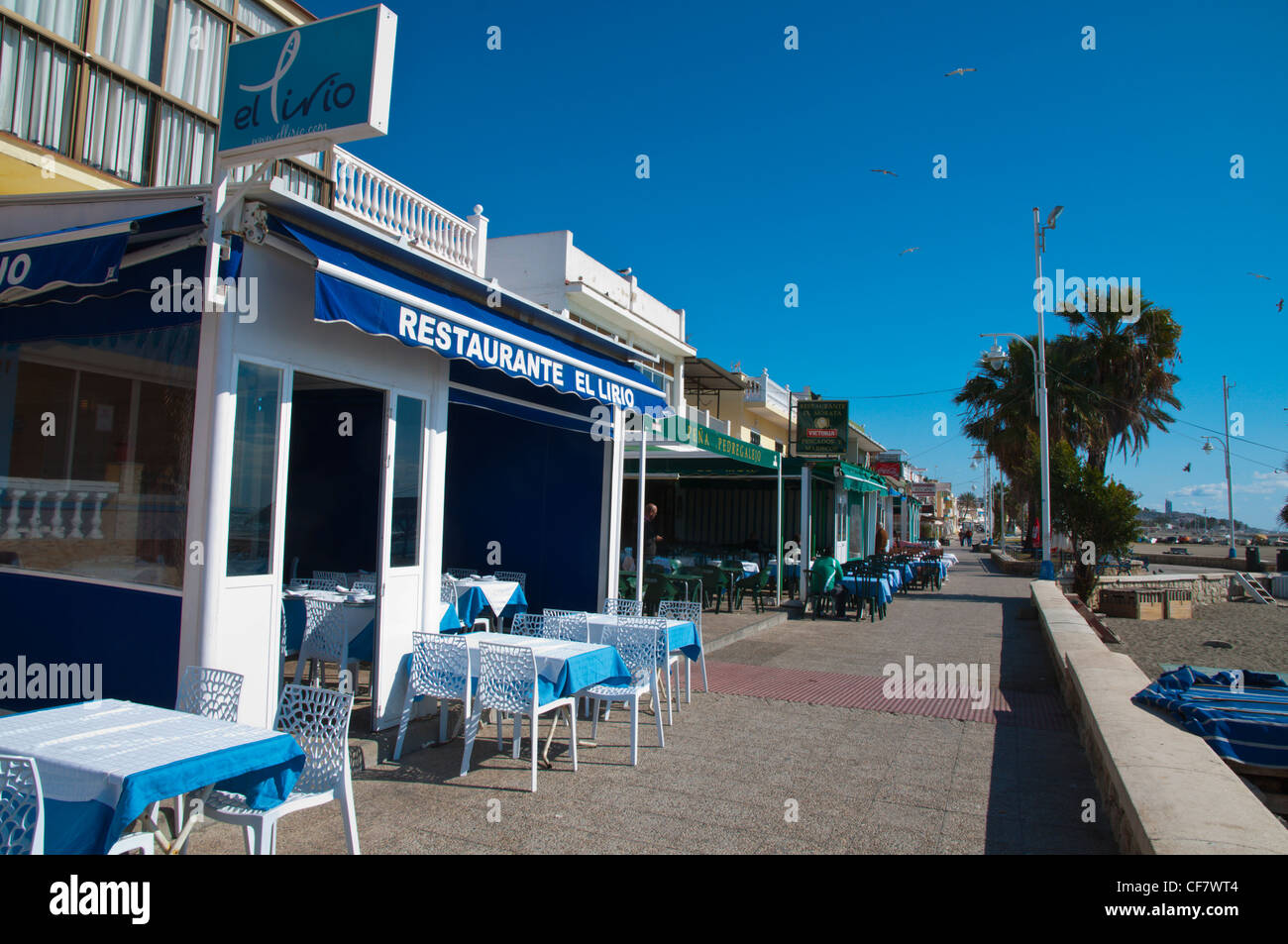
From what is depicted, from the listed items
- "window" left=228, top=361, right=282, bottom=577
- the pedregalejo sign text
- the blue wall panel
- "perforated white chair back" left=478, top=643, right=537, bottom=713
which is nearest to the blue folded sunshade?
"perforated white chair back" left=478, top=643, right=537, bottom=713

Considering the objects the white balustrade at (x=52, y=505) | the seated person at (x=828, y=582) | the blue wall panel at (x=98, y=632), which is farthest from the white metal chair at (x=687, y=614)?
the seated person at (x=828, y=582)

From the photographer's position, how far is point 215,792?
3424 mm

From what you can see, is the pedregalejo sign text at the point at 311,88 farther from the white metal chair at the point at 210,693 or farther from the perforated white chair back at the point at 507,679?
the perforated white chair back at the point at 507,679

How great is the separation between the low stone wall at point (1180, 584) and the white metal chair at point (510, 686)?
17.9 metres

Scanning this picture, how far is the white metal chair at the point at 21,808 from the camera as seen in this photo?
8.04ft

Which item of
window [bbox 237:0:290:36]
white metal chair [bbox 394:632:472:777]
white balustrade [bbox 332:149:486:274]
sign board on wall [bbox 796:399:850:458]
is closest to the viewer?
white metal chair [bbox 394:632:472:777]

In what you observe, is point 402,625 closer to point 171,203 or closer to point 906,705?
point 171,203

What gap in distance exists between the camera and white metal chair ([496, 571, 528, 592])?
31.6ft

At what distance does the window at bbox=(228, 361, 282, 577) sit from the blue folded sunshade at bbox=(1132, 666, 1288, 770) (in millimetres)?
6135

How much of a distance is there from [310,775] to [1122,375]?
1230 inches

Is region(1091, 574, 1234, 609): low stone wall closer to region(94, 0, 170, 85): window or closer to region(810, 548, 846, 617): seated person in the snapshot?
region(810, 548, 846, 617): seated person

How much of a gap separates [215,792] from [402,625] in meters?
2.62

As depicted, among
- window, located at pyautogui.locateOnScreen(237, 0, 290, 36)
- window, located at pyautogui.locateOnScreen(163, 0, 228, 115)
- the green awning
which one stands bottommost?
the green awning
